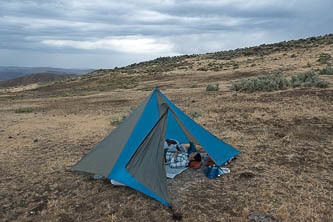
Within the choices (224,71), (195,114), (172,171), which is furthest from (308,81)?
(224,71)

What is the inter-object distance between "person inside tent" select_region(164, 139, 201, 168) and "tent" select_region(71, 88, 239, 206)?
1.76 feet

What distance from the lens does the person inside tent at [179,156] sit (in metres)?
6.79

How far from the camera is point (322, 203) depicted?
5.03 m

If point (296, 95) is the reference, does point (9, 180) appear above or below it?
below

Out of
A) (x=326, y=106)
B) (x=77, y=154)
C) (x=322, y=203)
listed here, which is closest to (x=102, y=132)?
(x=77, y=154)

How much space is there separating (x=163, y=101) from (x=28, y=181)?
12.5 feet

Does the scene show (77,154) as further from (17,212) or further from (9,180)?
(17,212)

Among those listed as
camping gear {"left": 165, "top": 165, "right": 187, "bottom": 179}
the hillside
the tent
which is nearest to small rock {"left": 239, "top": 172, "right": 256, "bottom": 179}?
the tent

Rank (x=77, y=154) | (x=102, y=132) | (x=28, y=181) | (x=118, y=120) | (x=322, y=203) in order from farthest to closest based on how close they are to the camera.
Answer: (x=118, y=120) < (x=102, y=132) < (x=77, y=154) < (x=28, y=181) < (x=322, y=203)

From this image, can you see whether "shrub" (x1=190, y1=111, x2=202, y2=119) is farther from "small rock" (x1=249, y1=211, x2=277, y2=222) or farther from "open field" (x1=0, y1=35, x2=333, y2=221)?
"small rock" (x1=249, y1=211, x2=277, y2=222)

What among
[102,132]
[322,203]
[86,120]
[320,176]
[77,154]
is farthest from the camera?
[86,120]

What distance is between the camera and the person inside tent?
6785 mm

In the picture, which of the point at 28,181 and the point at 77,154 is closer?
the point at 28,181

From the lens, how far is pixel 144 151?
19.4ft
